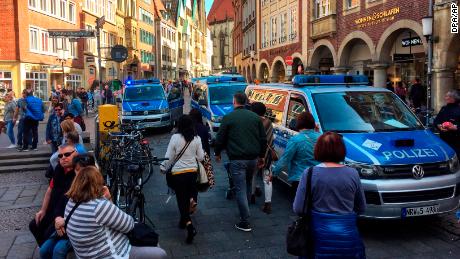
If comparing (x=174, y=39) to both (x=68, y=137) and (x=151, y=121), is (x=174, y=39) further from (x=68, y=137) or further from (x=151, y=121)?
(x=68, y=137)

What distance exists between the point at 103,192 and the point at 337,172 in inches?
74.9

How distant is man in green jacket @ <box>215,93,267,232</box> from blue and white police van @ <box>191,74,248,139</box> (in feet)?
24.2

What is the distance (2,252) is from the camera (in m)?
5.64

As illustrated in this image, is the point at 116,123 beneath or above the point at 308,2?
beneath

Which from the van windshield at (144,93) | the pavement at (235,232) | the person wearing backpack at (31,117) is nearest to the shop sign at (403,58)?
the van windshield at (144,93)

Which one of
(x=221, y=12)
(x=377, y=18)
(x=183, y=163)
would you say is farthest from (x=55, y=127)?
(x=221, y=12)

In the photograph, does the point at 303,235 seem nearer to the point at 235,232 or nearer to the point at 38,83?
the point at 235,232

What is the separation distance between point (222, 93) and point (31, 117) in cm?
609

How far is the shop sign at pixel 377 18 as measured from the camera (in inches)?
734

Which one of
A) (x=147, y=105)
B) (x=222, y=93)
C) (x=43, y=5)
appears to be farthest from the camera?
(x=43, y=5)

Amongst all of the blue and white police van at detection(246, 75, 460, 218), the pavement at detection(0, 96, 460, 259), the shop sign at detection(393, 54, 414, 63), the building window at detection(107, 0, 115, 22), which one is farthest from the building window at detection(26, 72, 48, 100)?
the blue and white police van at detection(246, 75, 460, 218)

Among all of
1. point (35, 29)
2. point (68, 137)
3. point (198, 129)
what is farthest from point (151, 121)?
point (35, 29)

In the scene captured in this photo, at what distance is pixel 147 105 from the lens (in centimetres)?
1755

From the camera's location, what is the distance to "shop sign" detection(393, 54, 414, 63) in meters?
19.0
